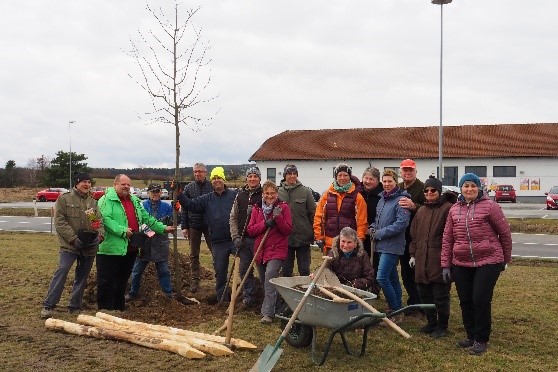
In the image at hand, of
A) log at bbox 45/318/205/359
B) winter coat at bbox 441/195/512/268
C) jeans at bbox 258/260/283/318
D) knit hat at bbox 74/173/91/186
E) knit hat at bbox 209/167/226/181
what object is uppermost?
knit hat at bbox 209/167/226/181

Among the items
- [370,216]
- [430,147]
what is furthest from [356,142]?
[370,216]

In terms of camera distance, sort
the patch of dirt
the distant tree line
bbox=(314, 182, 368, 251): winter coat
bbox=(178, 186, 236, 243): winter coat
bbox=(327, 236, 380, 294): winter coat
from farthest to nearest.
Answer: the distant tree line, bbox=(178, 186, 236, 243): winter coat, the patch of dirt, bbox=(314, 182, 368, 251): winter coat, bbox=(327, 236, 380, 294): winter coat

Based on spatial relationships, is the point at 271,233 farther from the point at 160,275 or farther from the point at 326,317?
the point at 160,275

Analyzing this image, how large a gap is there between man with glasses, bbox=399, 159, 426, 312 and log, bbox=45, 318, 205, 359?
114 inches

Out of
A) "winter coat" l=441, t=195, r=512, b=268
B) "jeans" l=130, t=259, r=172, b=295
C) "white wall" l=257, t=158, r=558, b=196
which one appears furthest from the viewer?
"white wall" l=257, t=158, r=558, b=196

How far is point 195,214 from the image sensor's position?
27.5ft

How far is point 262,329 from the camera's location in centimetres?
663

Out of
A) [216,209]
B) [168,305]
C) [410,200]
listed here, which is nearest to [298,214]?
[216,209]

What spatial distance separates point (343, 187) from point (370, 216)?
69 cm

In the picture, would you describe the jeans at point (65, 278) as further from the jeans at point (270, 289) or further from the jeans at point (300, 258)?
the jeans at point (300, 258)

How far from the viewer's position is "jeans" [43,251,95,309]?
7266 millimetres

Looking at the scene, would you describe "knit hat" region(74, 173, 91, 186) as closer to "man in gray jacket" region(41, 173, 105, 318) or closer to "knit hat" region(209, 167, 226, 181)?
"man in gray jacket" region(41, 173, 105, 318)

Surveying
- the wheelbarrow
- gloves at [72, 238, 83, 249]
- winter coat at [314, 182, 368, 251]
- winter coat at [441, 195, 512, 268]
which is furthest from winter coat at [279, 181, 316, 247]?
gloves at [72, 238, 83, 249]

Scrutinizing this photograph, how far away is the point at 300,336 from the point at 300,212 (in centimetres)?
186
